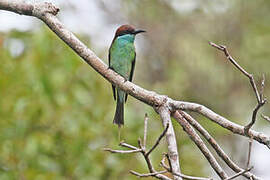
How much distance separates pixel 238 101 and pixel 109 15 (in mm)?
2446

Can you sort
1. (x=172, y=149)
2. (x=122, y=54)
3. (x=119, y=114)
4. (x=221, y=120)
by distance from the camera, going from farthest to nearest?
(x=122, y=54)
(x=119, y=114)
(x=221, y=120)
(x=172, y=149)

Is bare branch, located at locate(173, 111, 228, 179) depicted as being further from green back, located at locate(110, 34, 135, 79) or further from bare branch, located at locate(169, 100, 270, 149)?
green back, located at locate(110, 34, 135, 79)

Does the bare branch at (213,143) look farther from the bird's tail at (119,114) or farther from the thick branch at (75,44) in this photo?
the bird's tail at (119,114)

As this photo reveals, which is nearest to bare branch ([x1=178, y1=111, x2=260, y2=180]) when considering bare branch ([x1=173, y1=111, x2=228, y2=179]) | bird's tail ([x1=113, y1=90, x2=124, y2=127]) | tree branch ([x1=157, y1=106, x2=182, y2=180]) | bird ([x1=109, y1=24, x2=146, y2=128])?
bare branch ([x1=173, y1=111, x2=228, y2=179])

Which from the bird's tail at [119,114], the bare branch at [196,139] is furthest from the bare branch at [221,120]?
the bird's tail at [119,114]

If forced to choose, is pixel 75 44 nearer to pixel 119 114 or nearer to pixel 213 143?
pixel 213 143

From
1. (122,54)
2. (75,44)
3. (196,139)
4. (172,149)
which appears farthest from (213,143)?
(122,54)

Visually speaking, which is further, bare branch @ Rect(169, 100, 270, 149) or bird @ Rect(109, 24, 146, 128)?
bird @ Rect(109, 24, 146, 128)

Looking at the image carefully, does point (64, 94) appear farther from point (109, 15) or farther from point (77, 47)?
point (109, 15)

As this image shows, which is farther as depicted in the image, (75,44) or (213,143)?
(75,44)

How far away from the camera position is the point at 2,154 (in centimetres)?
405

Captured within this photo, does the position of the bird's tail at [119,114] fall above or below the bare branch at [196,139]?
above

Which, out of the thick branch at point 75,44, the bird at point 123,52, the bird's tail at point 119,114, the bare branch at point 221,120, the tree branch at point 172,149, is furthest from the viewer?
the bird at point 123,52

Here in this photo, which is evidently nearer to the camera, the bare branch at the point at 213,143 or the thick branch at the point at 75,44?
the bare branch at the point at 213,143
